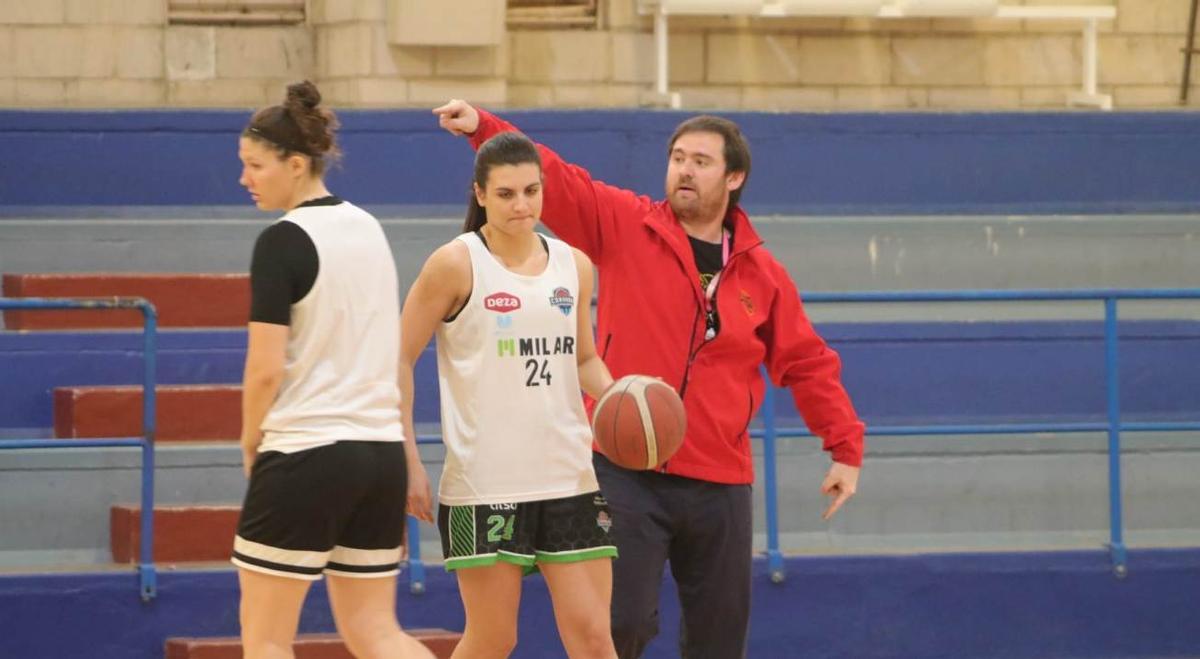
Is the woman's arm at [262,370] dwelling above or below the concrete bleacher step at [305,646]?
above

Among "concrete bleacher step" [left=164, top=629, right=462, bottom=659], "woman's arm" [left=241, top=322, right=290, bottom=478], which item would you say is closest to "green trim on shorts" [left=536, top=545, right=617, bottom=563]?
"woman's arm" [left=241, top=322, right=290, bottom=478]

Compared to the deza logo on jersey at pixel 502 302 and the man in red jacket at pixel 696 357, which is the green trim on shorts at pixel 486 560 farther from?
the deza logo on jersey at pixel 502 302

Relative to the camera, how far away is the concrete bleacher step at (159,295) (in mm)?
7676

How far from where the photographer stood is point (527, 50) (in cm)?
997

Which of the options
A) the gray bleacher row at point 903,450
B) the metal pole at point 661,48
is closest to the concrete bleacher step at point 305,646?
the gray bleacher row at point 903,450

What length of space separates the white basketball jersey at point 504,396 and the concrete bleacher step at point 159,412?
115 inches

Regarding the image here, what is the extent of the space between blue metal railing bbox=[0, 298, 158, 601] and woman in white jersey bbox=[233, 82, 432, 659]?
2061 millimetres

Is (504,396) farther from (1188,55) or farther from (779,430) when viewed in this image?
(1188,55)

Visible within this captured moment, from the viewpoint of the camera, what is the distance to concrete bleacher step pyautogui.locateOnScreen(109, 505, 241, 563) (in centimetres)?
641

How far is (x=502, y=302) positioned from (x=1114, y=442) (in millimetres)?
3206

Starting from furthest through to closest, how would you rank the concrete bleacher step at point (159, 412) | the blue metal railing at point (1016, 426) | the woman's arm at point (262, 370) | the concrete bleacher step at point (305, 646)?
the concrete bleacher step at point (159, 412)
the blue metal railing at point (1016, 426)
the concrete bleacher step at point (305, 646)
the woman's arm at point (262, 370)

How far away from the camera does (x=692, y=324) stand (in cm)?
462

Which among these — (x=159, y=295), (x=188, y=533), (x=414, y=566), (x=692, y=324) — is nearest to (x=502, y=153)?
(x=692, y=324)

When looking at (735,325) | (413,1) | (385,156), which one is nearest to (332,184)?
(385,156)
